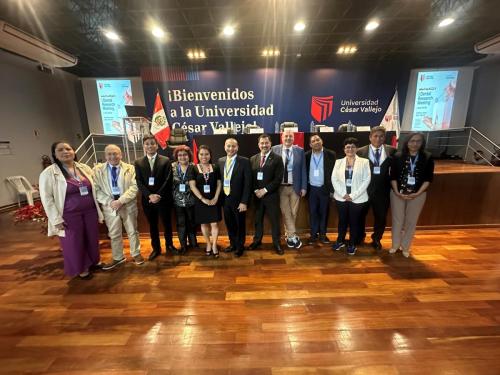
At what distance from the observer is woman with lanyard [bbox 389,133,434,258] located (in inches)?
100

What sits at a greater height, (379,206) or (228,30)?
(228,30)

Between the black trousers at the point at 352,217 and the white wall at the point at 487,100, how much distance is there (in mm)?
7774

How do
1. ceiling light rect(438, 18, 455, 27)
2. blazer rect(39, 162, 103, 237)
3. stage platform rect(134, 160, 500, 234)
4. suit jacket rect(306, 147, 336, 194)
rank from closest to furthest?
blazer rect(39, 162, 103, 237) → suit jacket rect(306, 147, 336, 194) → stage platform rect(134, 160, 500, 234) → ceiling light rect(438, 18, 455, 27)

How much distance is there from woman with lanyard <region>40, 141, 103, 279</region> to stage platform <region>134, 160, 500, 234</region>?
3.61ft

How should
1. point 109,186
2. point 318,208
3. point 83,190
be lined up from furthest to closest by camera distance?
point 318,208
point 109,186
point 83,190

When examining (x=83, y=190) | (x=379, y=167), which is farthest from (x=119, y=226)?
(x=379, y=167)

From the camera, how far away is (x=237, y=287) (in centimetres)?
230

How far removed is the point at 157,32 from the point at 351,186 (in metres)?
5.61

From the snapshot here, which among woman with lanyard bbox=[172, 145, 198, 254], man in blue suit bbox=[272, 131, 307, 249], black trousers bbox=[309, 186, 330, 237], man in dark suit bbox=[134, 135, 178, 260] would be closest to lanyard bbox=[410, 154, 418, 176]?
black trousers bbox=[309, 186, 330, 237]

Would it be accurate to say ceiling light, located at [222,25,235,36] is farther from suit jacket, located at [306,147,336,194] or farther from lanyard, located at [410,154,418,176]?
lanyard, located at [410,154,418,176]

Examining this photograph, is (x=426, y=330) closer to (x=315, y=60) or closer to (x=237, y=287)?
(x=237, y=287)

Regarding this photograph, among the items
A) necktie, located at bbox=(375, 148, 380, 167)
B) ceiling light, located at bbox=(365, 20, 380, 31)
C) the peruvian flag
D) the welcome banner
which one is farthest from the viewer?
the welcome banner

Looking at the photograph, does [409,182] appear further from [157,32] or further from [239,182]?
[157,32]

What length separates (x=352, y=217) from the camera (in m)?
2.77
